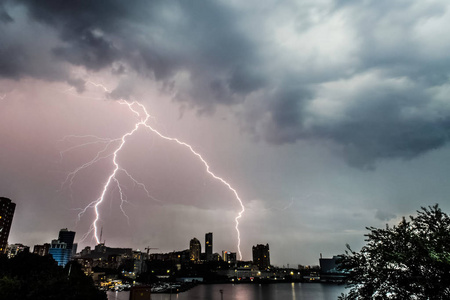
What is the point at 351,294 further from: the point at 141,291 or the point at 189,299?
the point at 189,299

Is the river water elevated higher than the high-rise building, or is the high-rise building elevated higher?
the high-rise building

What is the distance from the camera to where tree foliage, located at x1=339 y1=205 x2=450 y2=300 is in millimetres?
11044

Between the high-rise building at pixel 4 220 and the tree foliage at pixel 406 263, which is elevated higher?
the high-rise building at pixel 4 220

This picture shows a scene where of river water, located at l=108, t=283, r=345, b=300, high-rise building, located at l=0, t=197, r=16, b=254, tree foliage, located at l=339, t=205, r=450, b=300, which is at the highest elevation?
high-rise building, located at l=0, t=197, r=16, b=254

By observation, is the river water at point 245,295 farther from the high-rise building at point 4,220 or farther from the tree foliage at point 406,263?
the tree foliage at point 406,263

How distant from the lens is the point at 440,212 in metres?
12.5

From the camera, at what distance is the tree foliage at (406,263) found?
11.0 m

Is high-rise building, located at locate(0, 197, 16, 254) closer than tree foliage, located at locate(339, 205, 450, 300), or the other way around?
tree foliage, located at locate(339, 205, 450, 300)

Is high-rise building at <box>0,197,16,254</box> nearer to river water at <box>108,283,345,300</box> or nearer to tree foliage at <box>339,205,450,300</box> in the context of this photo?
river water at <box>108,283,345,300</box>

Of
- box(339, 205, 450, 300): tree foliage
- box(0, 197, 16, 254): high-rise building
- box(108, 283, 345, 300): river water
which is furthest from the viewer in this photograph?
box(0, 197, 16, 254): high-rise building

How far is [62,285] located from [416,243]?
84.5 ft

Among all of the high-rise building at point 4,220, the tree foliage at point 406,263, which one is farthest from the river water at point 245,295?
the tree foliage at point 406,263

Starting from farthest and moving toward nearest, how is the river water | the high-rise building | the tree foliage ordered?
the high-rise building, the river water, the tree foliage

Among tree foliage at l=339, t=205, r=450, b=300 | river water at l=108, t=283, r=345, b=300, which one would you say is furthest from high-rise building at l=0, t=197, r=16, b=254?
tree foliage at l=339, t=205, r=450, b=300
